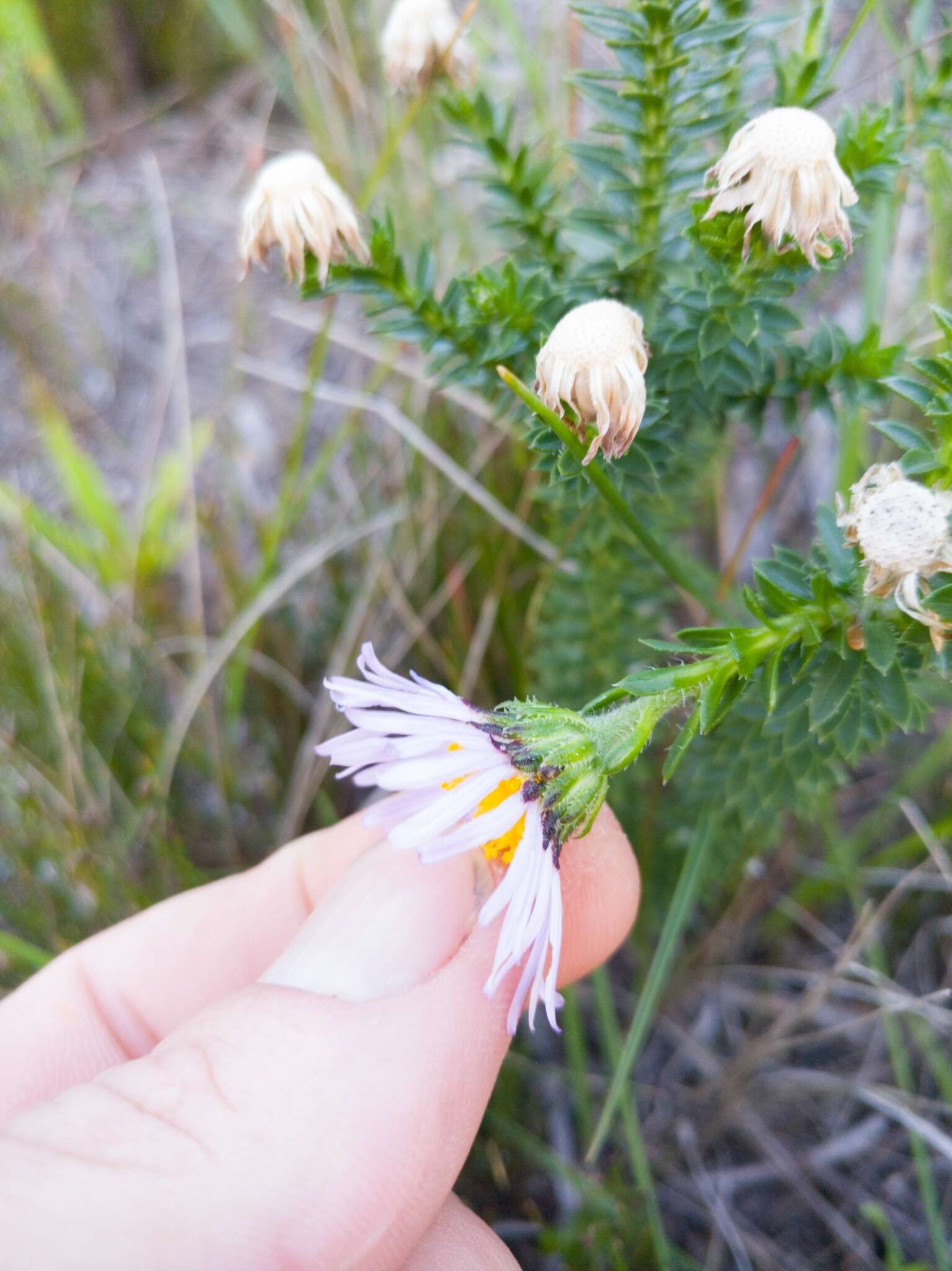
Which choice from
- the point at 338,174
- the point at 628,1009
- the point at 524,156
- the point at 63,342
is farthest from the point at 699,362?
the point at 63,342

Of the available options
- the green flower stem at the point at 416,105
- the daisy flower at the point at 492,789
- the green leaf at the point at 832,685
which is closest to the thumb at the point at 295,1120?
the daisy flower at the point at 492,789

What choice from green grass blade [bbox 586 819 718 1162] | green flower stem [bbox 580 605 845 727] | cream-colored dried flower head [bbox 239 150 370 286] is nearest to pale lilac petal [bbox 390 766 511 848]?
green flower stem [bbox 580 605 845 727]

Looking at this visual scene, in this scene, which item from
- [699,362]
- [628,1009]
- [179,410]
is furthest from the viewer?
[179,410]

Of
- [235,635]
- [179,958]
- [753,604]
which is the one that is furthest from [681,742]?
[235,635]

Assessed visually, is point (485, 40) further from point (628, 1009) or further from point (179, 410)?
point (628, 1009)

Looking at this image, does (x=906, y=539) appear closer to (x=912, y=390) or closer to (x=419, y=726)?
(x=912, y=390)

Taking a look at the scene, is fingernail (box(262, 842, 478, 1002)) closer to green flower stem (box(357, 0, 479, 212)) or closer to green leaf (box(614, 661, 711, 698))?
green leaf (box(614, 661, 711, 698))

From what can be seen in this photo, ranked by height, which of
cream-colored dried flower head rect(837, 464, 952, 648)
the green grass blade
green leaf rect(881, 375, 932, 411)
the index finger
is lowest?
the green grass blade

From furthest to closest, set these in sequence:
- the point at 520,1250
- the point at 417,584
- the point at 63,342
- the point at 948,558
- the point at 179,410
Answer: the point at 63,342 → the point at 179,410 → the point at 417,584 → the point at 520,1250 → the point at 948,558
